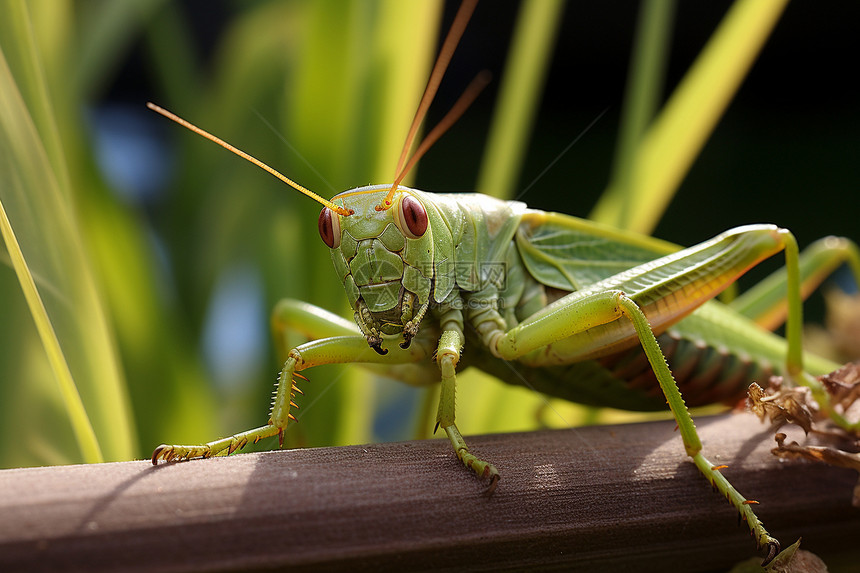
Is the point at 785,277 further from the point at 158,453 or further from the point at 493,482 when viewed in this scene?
the point at 158,453

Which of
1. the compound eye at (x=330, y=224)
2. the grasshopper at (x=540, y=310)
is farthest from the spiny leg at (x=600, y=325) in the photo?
the compound eye at (x=330, y=224)

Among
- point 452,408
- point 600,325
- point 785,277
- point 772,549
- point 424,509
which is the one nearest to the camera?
point 424,509

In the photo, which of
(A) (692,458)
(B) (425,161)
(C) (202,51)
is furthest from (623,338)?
(C) (202,51)

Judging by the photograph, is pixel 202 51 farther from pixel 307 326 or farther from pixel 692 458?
pixel 692 458

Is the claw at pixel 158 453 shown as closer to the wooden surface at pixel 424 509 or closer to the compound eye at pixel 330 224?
the wooden surface at pixel 424 509

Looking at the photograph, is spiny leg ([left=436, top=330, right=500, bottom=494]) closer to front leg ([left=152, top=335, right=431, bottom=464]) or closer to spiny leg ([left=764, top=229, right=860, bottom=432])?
front leg ([left=152, top=335, right=431, bottom=464])

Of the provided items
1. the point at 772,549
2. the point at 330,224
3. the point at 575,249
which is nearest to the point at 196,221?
the point at 330,224
